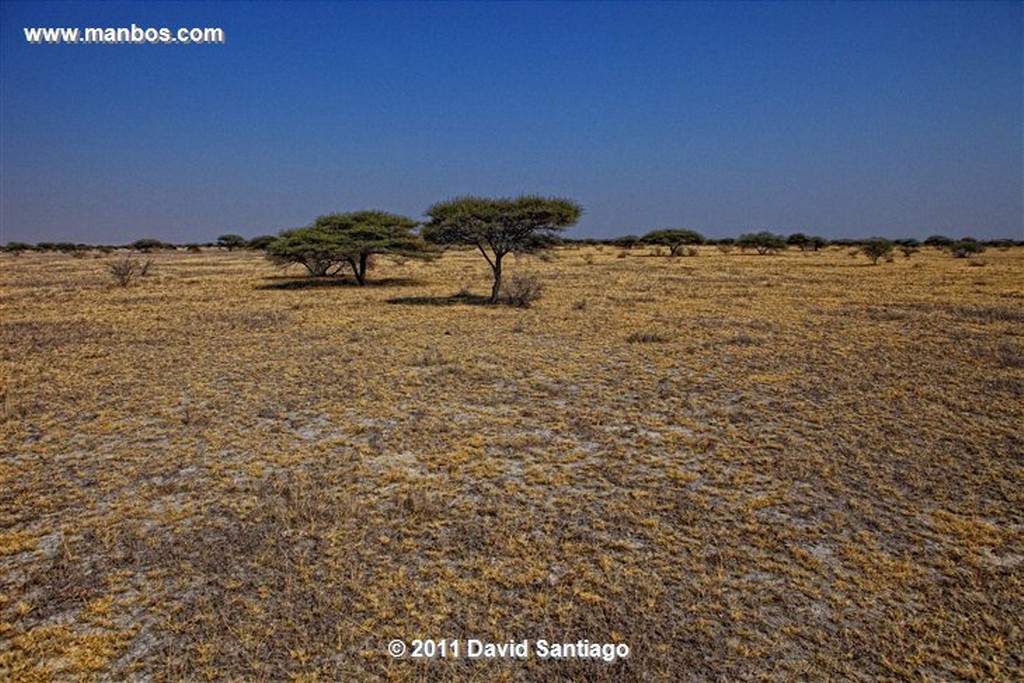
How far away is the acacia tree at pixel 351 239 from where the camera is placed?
2652 centimetres

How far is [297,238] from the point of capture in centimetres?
2753

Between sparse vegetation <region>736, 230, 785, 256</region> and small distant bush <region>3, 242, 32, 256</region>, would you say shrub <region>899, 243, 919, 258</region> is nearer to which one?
sparse vegetation <region>736, 230, 785, 256</region>

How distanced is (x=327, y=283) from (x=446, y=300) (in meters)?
11.8

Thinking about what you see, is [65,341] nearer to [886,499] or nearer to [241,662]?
[241,662]

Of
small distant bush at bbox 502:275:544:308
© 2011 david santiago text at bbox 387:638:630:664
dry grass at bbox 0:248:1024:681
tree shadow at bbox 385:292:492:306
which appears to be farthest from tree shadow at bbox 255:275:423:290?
© 2011 david santiago text at bbox 387:638:630:664

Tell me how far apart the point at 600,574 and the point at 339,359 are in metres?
8.73

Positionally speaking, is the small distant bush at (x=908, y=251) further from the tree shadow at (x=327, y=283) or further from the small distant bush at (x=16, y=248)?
the small distant bush at (x=16, y=248)

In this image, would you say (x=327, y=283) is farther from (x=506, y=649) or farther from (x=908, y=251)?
(x=908, y=251)

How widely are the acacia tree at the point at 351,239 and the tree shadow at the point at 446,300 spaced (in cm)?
539

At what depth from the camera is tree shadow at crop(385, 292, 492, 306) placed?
2088cm

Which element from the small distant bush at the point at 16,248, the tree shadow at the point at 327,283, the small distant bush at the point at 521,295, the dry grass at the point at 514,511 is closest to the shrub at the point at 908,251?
the small distant bush at the point at 521,295

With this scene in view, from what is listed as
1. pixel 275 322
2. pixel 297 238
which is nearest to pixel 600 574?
pixel 275 322

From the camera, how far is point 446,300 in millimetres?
21891

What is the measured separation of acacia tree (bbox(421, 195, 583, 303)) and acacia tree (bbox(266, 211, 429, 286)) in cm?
699
